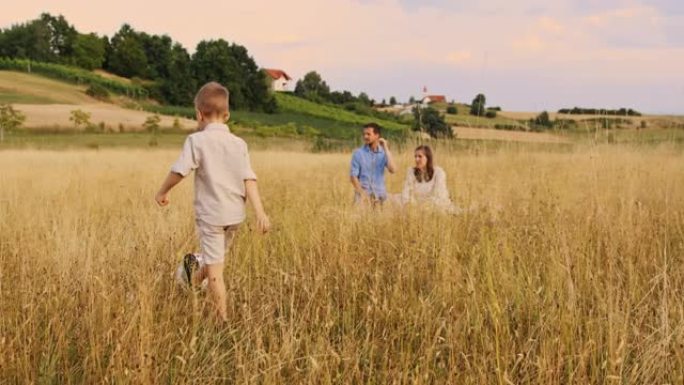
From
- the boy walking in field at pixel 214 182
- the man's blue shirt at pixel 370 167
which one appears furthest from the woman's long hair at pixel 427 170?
the boy walking in field at pixel 214 182

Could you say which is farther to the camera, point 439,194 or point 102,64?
point 102,64

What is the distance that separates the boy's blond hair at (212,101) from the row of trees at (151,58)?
70.8 meters

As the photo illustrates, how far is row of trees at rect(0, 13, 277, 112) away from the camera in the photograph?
75.1m

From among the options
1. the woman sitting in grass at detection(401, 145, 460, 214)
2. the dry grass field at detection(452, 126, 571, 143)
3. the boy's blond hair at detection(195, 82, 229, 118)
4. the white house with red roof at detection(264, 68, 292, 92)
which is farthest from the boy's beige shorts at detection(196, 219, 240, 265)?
the white house with red roof at detection(264, 68, 292, 92)

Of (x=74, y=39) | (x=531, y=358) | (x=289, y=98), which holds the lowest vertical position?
(x=531, y=358)

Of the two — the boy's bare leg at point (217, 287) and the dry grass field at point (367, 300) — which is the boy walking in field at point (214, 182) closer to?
the boy's bare leg at point (217, 287)

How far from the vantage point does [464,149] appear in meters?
10.3

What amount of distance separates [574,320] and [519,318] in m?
0.33

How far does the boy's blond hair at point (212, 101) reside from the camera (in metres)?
3.56

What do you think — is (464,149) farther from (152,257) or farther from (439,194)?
(152,257)

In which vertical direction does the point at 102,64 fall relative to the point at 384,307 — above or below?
above

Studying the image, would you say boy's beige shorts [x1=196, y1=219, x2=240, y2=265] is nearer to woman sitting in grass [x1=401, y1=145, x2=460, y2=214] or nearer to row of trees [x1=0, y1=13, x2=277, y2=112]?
woman sitting in grass [x1=401, y1=145, x2=460, y2=214]

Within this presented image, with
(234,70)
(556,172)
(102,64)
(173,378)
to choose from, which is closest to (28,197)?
(173,378)

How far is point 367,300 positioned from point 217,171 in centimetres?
111
